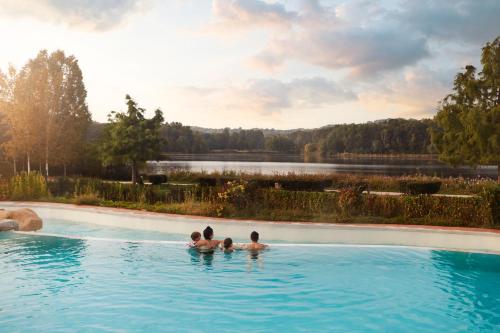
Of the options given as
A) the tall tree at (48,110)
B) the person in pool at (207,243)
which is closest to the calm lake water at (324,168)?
the tall tree at (48,110)

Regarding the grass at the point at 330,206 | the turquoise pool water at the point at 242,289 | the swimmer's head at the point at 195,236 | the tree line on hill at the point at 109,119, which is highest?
the tree line on hill at the point at 109,119

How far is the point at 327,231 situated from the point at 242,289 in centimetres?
486

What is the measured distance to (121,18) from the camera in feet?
75.4

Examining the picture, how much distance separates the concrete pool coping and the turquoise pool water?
0.91m

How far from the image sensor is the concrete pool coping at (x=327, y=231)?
12734mm

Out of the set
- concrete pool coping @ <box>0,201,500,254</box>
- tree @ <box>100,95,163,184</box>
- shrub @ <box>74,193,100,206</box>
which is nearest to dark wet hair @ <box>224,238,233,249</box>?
concrete pool coping @ <box>0,201,500,254</box>

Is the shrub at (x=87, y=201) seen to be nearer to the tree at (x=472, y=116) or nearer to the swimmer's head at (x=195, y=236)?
the swimmer's head at (x=195, y=236)

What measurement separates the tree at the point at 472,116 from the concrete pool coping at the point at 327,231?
53.2ft

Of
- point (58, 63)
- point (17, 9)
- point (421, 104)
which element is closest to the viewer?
point (17, 9)

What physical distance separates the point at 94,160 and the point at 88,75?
705cm

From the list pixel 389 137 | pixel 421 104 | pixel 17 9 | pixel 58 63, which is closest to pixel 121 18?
pixel 17 9

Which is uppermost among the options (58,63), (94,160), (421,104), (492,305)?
(58,63)

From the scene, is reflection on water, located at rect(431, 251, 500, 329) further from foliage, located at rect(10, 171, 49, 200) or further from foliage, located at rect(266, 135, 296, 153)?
foliage, located at rect(266, 135, 296, 153)

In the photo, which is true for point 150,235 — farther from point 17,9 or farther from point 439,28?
point 439,28
